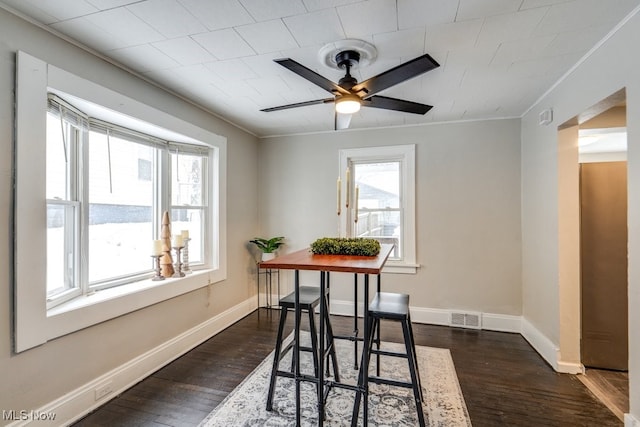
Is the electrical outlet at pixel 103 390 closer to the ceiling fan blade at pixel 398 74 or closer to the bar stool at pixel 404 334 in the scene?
the bar stool at pixel 404 334

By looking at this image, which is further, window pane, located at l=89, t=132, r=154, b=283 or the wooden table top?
window pane, located at l=89, t=132, r=154, b=283

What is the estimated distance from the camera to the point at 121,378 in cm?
230

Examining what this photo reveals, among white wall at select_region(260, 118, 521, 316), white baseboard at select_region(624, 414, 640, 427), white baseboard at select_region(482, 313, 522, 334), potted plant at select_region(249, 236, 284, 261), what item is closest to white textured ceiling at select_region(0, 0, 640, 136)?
white wall at select_region(260, 118, 521, 316)

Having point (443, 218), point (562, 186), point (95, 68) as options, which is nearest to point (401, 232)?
point (443, 218)

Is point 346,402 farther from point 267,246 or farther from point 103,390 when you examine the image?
point 267,246

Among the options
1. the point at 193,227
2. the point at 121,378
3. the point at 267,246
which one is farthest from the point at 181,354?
the point at 267,246

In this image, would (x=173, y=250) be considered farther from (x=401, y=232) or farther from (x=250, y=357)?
(x=401, y=232)

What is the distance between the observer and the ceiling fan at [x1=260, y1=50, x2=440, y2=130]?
1699mm

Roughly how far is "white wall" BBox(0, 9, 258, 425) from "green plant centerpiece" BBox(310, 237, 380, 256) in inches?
65.2

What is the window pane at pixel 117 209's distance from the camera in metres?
2.46

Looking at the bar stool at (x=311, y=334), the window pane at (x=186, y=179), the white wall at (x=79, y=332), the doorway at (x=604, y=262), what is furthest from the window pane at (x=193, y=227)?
the doorway at (x=604, y=262)

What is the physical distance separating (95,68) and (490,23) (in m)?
2.61

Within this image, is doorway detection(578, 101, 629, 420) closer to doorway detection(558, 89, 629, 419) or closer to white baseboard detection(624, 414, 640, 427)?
doorway detection(558, 89, 629, 419)

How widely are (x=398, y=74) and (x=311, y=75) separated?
51cm
